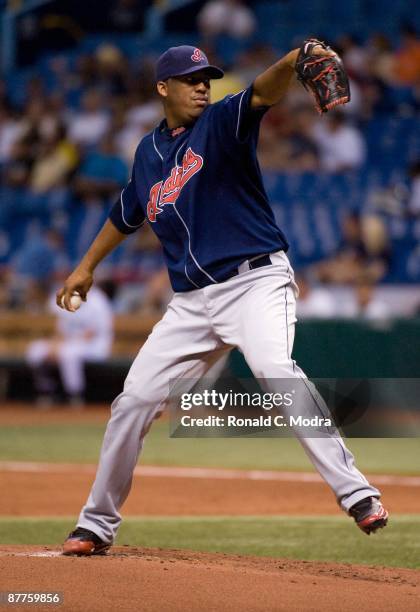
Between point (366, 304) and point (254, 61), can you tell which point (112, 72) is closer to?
point (254, 61)

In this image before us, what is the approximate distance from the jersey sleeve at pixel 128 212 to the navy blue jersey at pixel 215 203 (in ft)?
1.29

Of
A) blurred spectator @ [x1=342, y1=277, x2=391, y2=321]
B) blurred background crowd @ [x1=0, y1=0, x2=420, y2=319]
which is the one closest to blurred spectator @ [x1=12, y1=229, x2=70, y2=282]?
blurred background crowd @ [x1=0, y1=0, x2=420, y2=319]

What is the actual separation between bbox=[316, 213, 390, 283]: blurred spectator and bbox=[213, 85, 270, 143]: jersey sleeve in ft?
25.9

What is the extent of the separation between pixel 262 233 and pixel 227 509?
269 centimetres

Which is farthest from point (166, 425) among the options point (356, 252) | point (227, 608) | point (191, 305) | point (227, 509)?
point (227, 608)

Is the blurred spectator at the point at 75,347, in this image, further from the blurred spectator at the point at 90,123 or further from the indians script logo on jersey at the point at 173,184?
the indians script logo on jersey at the point at 173,184

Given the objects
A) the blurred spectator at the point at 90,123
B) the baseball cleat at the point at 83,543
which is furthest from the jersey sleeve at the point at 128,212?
the blurred spectator at the point at 90,123

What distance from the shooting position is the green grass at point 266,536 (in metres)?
5.32

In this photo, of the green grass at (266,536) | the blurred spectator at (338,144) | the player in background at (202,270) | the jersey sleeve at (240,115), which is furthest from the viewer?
the blurred spectator at (338,144)

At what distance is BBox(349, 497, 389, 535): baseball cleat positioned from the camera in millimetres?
4160

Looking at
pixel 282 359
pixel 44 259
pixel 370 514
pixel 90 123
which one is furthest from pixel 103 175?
pixel 370 514

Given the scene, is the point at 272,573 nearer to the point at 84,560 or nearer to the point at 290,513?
the point at 84,560

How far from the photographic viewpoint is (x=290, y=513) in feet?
21.7

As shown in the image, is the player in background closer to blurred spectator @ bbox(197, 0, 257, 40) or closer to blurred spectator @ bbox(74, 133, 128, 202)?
blurred spectator @ bbox(74, 133, 128, 202)
